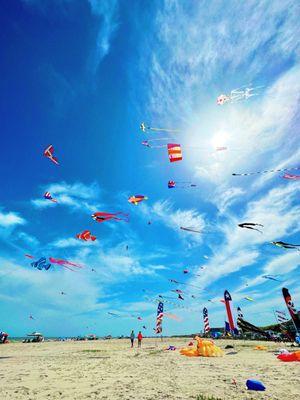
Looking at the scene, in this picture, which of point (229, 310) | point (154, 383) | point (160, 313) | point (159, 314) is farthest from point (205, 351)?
point (159, 314)

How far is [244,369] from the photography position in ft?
43.6

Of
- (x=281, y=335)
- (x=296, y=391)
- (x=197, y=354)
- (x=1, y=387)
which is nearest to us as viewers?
(x=296, y=391)

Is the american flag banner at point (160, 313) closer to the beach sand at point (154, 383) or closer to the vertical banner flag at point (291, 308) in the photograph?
the vertical banner flag at point (291, 308)

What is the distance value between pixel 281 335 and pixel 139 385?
29823mm

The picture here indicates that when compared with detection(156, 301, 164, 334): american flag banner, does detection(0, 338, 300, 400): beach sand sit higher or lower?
lower

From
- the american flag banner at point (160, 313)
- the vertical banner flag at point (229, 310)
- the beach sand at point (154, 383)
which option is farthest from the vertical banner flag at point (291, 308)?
the american flag banner at point (160, 313)

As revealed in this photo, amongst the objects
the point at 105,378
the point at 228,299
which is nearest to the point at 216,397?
the point at 105,378

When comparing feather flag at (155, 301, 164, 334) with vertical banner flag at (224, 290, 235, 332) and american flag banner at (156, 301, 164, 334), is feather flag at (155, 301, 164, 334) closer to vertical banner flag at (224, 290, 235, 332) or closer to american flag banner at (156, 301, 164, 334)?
american flag banner at (156, 301, 164, 334)

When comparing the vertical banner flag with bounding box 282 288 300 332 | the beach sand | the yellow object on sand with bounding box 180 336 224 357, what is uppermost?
the vertical banner flag with bounding box 282 288 300 332

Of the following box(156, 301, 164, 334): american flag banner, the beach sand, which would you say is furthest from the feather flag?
the beach sand

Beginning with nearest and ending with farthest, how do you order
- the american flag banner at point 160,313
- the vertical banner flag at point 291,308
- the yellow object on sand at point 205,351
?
the yellow object on sand at point 205,351, the vertical banner flag at point 291,308, the american flag banner at point 160,313

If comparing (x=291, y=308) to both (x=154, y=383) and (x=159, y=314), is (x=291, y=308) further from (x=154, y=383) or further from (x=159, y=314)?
(x=154, y=383)

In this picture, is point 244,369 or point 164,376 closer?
point 164,376

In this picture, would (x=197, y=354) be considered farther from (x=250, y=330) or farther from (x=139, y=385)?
(x=250, y=330)
